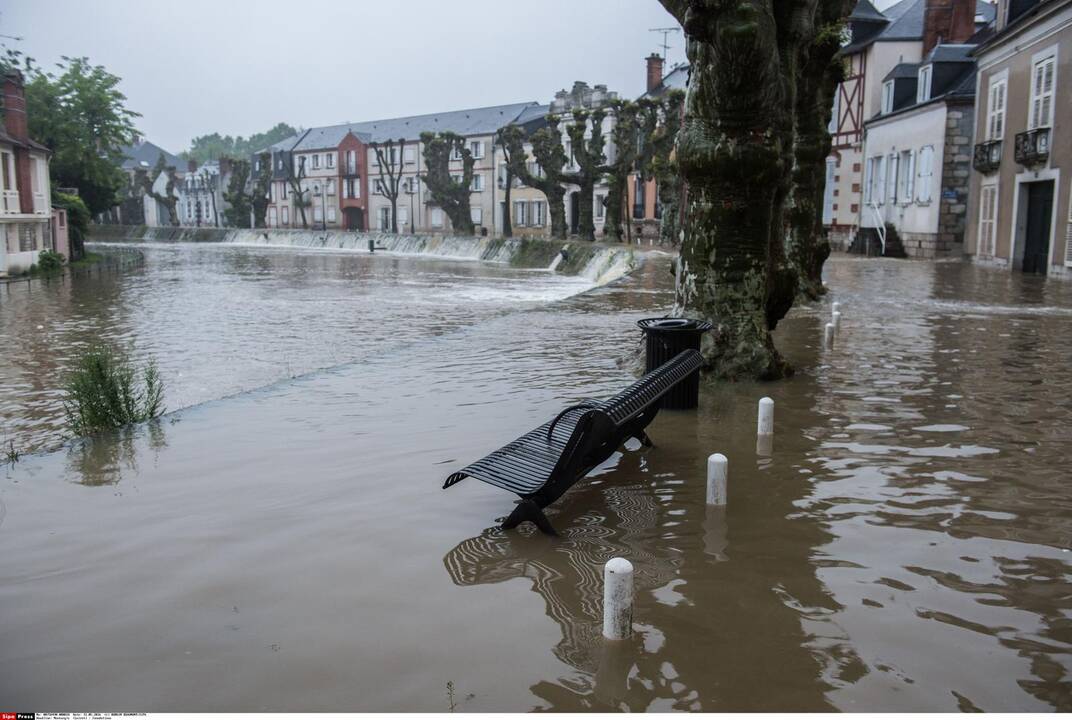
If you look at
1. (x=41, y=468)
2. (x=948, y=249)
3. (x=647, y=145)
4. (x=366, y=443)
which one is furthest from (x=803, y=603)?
(x=647, y=145)

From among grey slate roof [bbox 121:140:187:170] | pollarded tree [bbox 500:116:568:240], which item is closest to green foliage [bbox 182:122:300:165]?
grey slate roof [bbox 121:140:187:170]

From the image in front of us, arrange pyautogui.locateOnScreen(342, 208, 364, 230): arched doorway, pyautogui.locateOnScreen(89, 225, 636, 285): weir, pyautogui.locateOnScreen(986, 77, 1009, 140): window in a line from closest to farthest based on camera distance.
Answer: pyautogui.locateOnScreen(986, 77, 1009, 140): window, pyautogui.locateOnScreen(89, 225, 636, 285): weir, pyautogui.locateOnScreen(342, 208, 364, 230): arched doorway

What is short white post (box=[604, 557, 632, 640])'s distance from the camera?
3980 millimetres

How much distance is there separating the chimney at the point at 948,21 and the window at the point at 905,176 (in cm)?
531

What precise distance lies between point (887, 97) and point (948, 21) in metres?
3.86

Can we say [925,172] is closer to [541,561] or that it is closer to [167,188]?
[541,561]

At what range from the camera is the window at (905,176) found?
35.0m

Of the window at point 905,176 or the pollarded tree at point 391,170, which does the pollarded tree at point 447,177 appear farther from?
the window at point 905,176

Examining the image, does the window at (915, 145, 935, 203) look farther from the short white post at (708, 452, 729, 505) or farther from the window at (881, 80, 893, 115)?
the short white post at (708, 452, 729, 505)

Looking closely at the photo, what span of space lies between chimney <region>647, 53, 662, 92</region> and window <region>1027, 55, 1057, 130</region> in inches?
1240

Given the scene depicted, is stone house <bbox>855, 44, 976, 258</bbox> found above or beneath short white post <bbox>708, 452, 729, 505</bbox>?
above

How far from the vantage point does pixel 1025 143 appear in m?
25.6

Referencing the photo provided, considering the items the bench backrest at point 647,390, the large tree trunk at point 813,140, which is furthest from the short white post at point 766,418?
the large tree trunk at point 813,140

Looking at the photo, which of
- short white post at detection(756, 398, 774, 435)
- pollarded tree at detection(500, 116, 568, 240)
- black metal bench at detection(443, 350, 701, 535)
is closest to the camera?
black metal bench at detection(443, 350, 701, 535)
